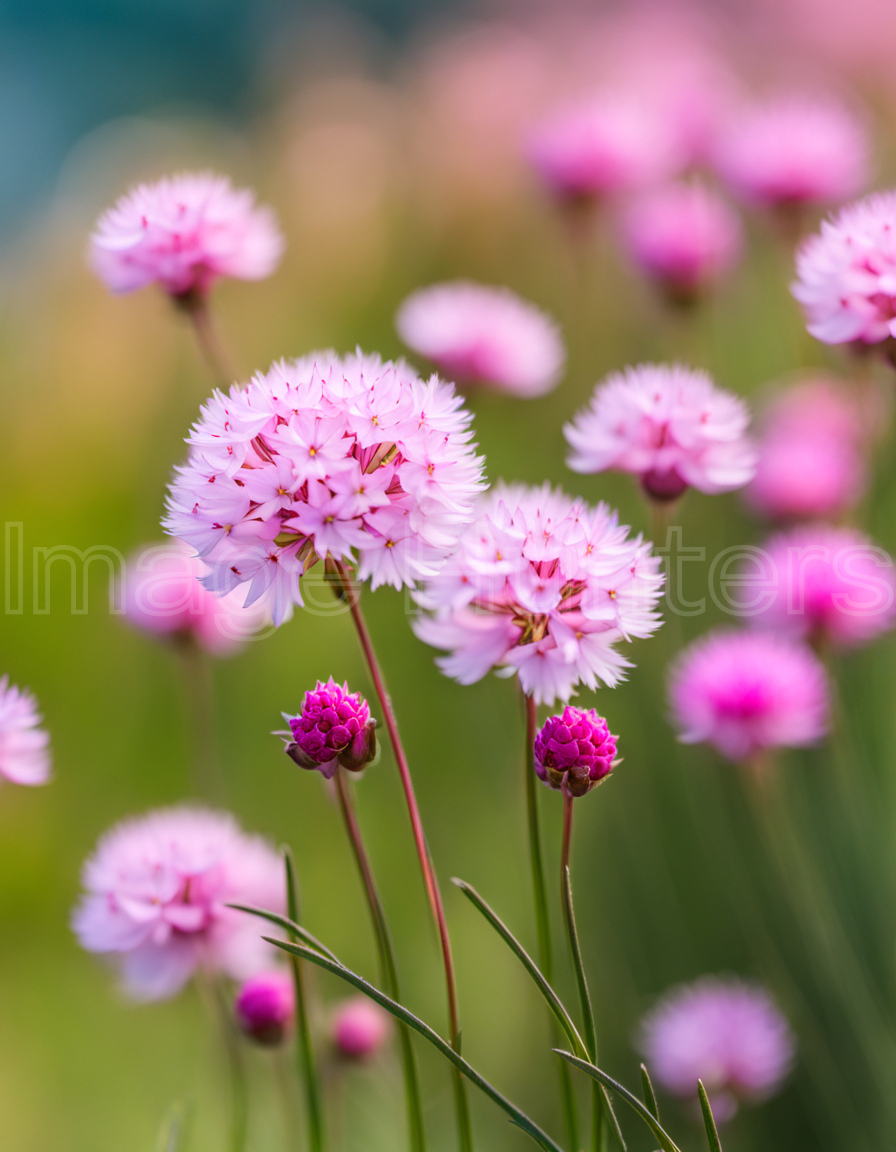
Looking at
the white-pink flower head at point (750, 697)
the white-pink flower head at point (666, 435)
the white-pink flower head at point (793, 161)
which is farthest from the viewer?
the white-pink flower head at point (793, 161)

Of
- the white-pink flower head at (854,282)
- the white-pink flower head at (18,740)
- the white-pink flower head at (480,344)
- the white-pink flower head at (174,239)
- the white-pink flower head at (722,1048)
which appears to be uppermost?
the white-pink flower head at (480,344)

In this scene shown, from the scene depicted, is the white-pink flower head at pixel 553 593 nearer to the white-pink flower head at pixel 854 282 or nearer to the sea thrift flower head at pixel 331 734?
the sea thrift flower head at pixel 331 734

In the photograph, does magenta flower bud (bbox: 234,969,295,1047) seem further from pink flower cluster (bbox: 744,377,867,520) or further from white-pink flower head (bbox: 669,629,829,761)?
pink flower cluster (bbox: 744,377,867,520)

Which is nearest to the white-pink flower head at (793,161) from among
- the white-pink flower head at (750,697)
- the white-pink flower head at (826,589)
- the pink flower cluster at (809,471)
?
the pink flower cluster at (809,471)

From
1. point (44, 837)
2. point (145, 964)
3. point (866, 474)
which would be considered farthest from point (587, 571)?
point (44, 837)

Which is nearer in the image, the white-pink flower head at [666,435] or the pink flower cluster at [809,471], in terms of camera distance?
the white-pink flower head at [666,435]

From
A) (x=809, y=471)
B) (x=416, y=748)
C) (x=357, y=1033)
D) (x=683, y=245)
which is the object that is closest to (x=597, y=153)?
(x=683, y=245)
